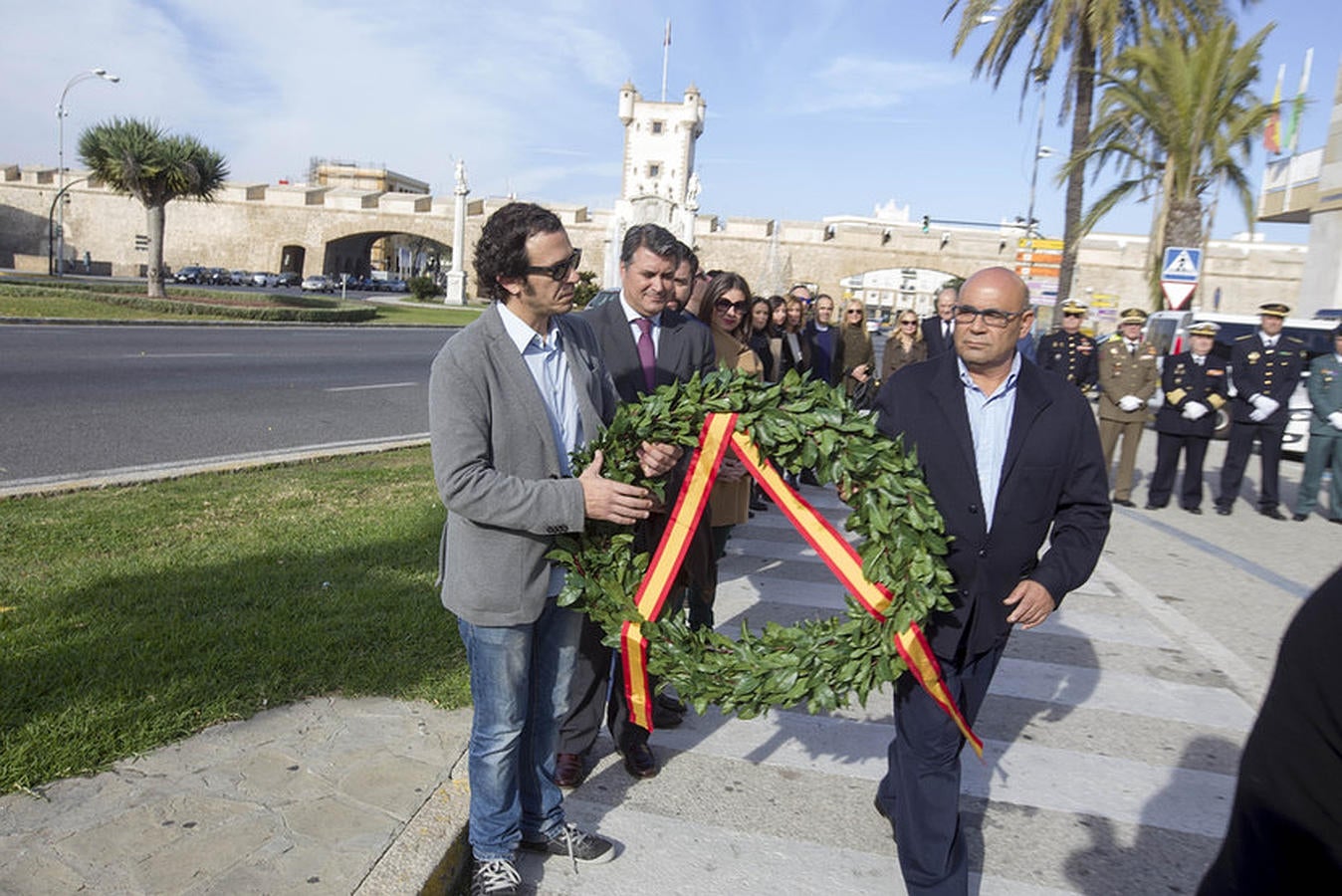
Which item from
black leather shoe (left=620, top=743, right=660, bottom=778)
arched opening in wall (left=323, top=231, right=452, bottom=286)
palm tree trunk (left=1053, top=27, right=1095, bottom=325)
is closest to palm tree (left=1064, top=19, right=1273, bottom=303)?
palm tree trunk (left=1053, top=27, right=1095, bottom=325)

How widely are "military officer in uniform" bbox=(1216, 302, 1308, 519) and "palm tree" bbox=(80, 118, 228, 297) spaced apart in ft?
112

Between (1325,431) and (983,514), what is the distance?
924 cm

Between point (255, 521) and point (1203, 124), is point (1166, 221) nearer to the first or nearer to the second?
point (1203, 124)

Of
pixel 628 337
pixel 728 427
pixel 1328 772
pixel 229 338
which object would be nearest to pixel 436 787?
pixel 728 427

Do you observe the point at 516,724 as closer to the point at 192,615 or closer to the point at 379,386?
the point at 192,615

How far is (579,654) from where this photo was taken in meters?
3.53

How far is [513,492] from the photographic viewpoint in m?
2.63

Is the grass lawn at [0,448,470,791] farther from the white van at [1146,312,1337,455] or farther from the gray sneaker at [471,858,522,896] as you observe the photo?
the white van at [1146,312,1337,455]

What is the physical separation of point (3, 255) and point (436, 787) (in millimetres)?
84481

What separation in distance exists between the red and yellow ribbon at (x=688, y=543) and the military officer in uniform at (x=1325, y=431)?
359 inches

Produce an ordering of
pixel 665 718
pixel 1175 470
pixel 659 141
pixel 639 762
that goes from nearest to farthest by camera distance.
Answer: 1. pixel 639 762
2. pixel 665 718
3. pixel 1175 470
4. pixel 659 141

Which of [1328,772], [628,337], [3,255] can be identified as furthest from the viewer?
[3,255]

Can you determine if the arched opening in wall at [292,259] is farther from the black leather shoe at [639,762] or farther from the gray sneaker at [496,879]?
the gray sneaker at [496,879]

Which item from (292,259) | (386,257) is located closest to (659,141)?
(292,259)
